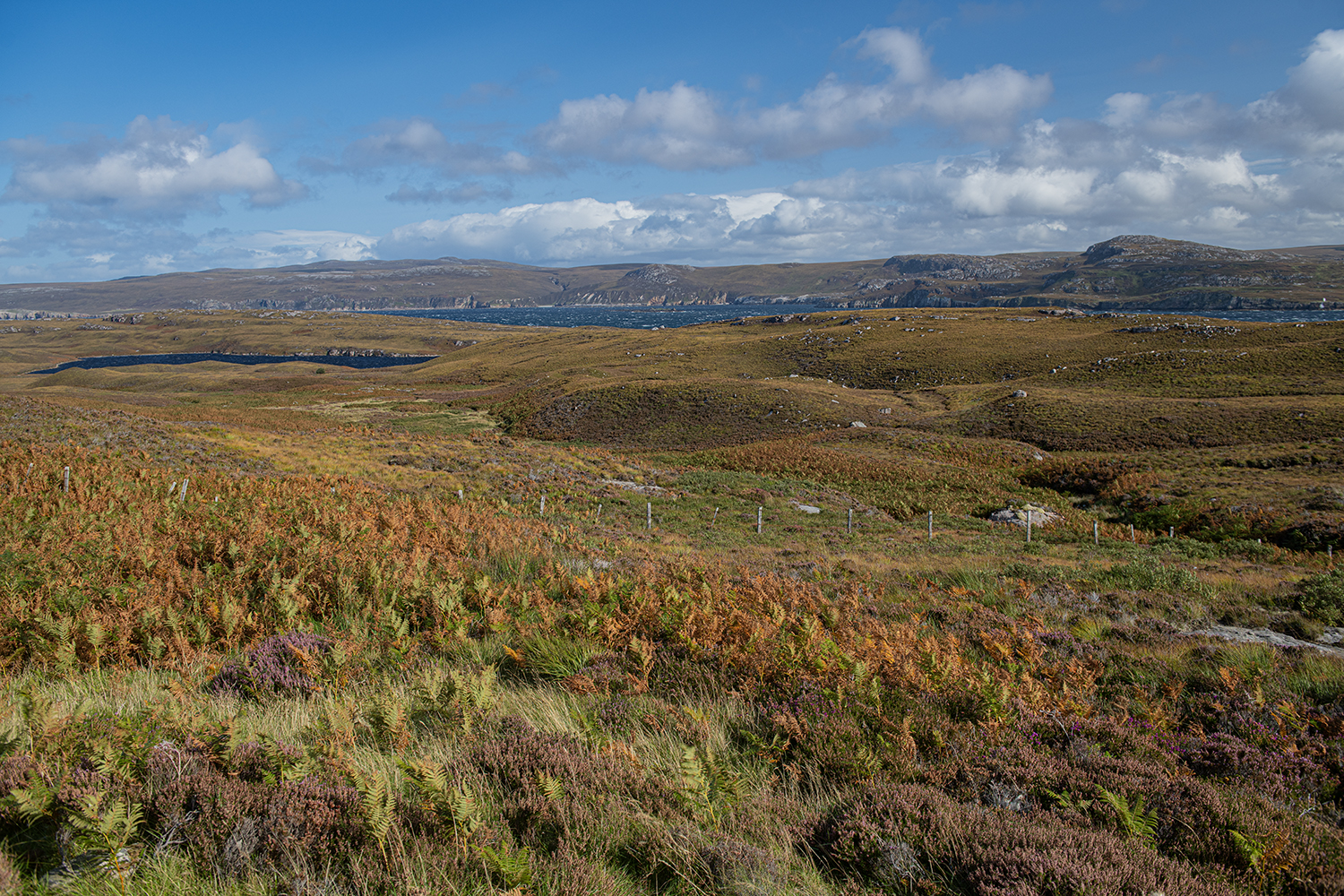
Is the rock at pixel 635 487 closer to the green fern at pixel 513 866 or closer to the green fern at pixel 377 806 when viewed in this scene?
the green fern at pixel 377 806

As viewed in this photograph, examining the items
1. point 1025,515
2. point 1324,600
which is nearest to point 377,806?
point 1324,600

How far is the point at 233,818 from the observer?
11.8 feet

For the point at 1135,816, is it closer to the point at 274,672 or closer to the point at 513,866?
Answer: the point at 513,866

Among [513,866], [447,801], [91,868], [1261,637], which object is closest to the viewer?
[513,866]

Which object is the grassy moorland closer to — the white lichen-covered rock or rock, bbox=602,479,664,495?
the white lichen-covered rock

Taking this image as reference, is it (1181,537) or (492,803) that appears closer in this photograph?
(492,803)

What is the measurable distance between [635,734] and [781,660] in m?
1.80

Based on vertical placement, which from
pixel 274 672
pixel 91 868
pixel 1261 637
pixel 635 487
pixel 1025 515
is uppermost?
pixel 91 868

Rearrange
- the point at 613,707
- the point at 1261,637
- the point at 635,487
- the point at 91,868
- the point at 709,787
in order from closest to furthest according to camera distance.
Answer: the point at 91,868
the point at 709,787
the point at 613,707
the point at 1261,637
the point at 635,487

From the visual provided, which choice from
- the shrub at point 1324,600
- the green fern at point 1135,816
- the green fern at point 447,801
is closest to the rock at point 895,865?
the green fern at point 1135,816

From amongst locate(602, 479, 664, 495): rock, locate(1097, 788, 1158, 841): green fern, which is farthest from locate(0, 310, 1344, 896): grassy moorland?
locate(602, 479, 664, 495): rock

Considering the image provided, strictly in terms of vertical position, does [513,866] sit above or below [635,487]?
above

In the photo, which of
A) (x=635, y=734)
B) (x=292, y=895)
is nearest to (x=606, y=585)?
(x=635, y=734)

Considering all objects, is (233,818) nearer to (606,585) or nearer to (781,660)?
(781,660)
